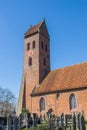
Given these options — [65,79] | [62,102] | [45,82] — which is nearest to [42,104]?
[45,82]

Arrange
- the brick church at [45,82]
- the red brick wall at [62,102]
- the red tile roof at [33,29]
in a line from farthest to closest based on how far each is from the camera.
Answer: the red tile roof at [33,29] < the brick church at [45,82] < the red brick wall at [62,102]

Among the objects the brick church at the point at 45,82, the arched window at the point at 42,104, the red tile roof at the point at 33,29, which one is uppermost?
the red tile roof at the point at 33,29

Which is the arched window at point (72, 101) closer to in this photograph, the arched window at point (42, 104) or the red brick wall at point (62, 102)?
the red brick wall at point (62, 102)

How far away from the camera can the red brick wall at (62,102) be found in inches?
1410

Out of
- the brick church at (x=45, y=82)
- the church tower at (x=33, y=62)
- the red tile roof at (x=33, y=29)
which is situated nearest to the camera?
the brick church at (x=45, y=82)

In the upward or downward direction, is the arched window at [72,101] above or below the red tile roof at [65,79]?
below

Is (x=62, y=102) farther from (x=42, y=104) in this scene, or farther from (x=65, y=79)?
(x=42, y=104)

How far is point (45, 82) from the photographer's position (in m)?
43.2

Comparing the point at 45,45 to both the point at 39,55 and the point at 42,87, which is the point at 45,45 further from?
the point at 42,87

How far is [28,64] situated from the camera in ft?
152

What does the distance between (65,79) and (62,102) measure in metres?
4.14

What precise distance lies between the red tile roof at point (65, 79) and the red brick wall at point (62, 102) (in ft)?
3.10

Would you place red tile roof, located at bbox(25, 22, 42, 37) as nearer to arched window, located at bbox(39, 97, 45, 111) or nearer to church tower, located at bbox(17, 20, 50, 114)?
church tower, located at bbox(17, 20, 50, 114)

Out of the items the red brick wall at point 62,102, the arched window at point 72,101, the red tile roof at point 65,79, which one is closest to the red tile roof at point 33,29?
the red tile roof at point 65,79
